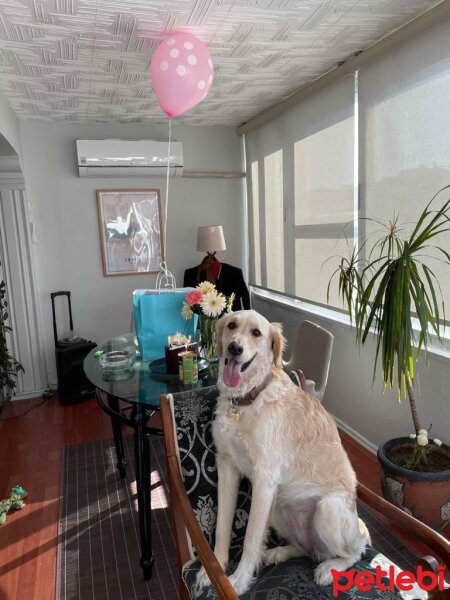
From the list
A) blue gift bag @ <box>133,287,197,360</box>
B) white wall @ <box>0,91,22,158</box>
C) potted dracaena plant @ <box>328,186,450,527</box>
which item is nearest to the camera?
potted dracaena plant @ <box>328,186,450,527</box>

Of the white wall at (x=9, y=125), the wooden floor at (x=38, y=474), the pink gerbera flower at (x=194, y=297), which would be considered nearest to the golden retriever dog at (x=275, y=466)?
the pink gerbera flower at (x=194, y=297)

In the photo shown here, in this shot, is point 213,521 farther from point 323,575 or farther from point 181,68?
point 181,68

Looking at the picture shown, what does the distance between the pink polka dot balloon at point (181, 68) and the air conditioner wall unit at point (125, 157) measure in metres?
1.75

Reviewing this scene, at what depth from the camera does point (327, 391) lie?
339 centimetres

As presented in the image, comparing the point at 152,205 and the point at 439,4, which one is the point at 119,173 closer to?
the point at 152,205

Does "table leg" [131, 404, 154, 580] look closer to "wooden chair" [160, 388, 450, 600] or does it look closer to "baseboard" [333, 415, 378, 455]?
"wooden chair" [160, 388, 450, 600]

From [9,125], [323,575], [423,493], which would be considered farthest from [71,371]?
[323,575]

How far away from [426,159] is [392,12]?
75 cm

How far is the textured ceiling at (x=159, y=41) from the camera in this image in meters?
2.02

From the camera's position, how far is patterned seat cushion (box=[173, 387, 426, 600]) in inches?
46.8

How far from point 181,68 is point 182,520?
2.05 metres

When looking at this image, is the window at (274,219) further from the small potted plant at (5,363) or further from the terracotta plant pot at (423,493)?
the small potted plant at (5,363)

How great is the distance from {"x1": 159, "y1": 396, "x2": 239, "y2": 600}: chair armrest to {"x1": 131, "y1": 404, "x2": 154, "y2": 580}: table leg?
0.42 m

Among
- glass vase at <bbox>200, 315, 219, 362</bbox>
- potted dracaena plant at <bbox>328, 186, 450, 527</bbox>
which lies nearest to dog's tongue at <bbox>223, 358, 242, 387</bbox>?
glass vase at <bbox>200, 315, 219, 362</bbox>
